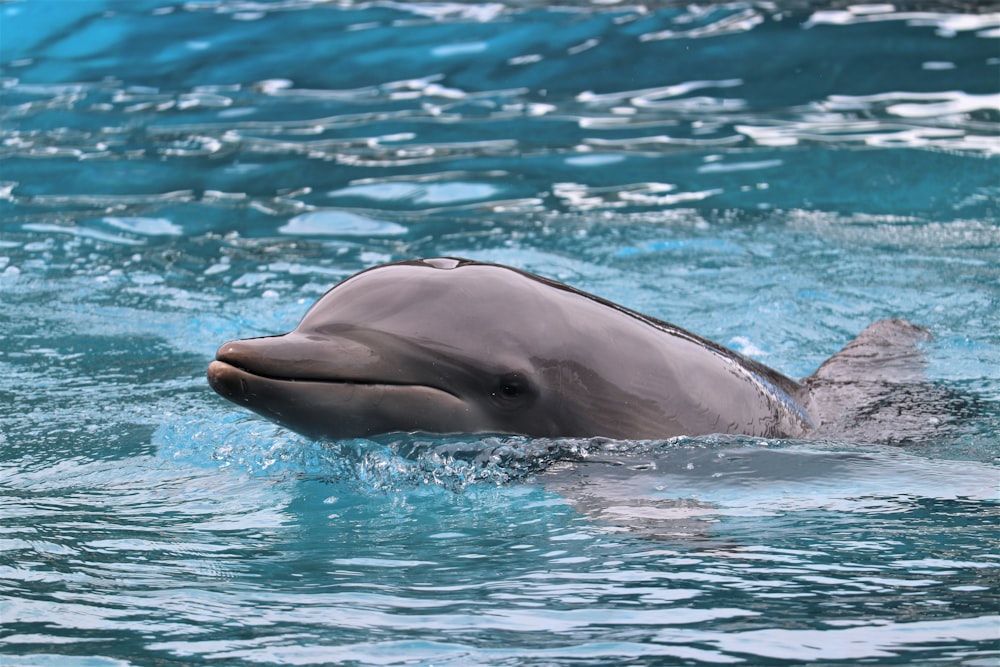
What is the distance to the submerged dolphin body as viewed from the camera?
4629 millimetres

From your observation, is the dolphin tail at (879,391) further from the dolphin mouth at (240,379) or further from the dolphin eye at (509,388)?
the dolphin mouth at (240,379)

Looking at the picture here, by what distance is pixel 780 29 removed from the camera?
619 inches

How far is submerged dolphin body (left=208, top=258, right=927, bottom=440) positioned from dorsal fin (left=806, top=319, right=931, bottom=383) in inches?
62.8

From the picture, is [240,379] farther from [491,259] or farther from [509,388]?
[491,259]

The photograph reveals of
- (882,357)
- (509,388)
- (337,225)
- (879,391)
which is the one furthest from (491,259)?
(509,388)

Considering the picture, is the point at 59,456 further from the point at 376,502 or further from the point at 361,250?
the point at 361,250

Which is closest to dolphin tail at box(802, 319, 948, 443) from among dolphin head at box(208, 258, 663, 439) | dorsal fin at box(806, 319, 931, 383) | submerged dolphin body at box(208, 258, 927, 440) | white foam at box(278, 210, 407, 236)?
dorsal fin at box(806, 319, 931, 383)

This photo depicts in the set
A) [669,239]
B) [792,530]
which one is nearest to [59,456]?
[792,530]

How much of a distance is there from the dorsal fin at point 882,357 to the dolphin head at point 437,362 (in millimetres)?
2035

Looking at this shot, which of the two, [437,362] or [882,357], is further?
[882,357]

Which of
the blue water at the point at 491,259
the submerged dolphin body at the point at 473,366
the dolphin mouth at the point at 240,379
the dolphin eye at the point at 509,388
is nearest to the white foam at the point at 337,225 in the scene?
the blue water at the point at 491,259

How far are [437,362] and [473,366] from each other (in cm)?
14

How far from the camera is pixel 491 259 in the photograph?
952cm

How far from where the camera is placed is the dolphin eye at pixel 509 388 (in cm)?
484
